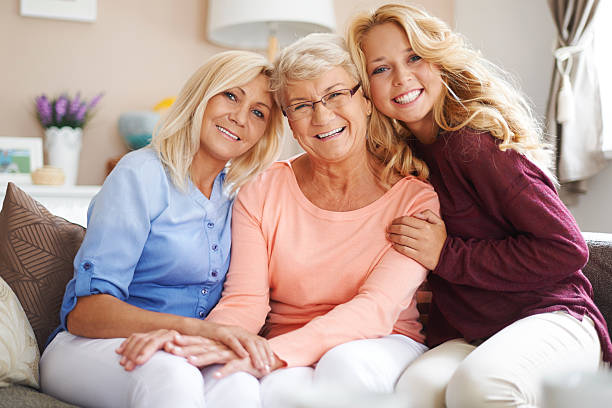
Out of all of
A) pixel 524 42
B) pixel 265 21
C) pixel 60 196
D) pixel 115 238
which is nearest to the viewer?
pixel 115 238

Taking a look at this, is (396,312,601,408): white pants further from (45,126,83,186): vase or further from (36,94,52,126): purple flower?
(36,94,52,126): purple flower

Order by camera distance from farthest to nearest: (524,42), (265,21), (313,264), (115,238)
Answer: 1. (524,42)
2. (265,21)
3. (313,264)
4. (115,238)

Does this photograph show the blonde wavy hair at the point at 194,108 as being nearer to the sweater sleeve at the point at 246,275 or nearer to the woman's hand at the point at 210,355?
the sweater sleeve at the point at 246,275

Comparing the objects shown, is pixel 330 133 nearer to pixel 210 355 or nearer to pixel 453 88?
pixel 453 88

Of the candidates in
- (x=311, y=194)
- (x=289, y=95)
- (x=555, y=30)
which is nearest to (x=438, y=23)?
(x=289, y=95)

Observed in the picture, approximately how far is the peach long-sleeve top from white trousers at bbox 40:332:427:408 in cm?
13

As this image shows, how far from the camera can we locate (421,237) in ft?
5.15

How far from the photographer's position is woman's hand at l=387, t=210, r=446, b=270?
5.13 feet

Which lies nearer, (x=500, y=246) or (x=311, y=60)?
(x=500, y=246)

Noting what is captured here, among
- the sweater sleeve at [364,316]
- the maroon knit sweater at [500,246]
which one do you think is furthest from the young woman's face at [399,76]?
the sweater sleeve at [364,316]

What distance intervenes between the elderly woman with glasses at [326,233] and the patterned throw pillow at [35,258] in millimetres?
478

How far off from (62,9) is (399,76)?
7.99ft

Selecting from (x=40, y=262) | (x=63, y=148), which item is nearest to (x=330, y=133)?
(x=40, y=262)

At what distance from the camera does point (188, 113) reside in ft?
5.49
